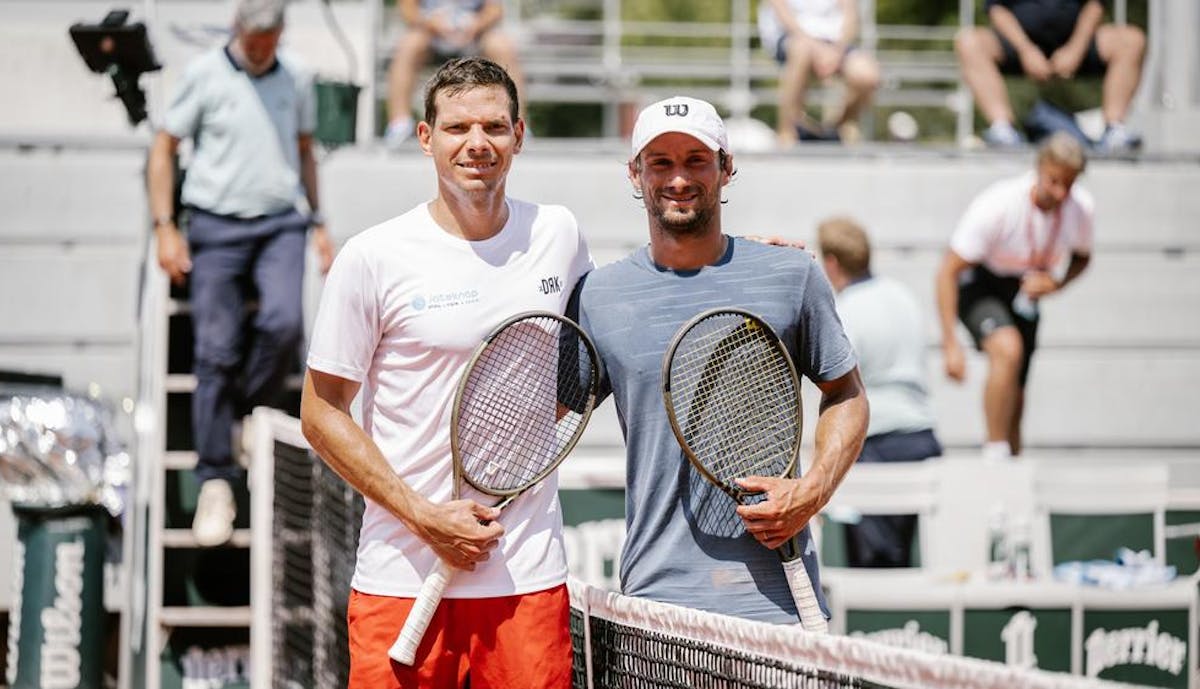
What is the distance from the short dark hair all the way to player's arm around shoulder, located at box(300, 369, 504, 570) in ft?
2.04

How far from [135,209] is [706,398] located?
6460 millimetres

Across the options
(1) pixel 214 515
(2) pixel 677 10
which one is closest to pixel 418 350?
(1) pixel 214 515

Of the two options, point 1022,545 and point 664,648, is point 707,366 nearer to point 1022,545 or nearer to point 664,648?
point 664,648

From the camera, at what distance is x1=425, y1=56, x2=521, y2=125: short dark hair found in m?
3.76

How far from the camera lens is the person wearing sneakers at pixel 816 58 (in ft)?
33.7

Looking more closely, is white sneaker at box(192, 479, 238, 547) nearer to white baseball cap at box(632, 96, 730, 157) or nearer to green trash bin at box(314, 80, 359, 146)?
green trash bin at box(314, 80, 359, 146)

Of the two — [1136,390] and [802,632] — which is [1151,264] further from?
[802,632]

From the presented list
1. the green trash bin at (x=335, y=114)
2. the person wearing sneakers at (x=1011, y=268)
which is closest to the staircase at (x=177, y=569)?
Result: the green trash bin at (x=335, y=114)

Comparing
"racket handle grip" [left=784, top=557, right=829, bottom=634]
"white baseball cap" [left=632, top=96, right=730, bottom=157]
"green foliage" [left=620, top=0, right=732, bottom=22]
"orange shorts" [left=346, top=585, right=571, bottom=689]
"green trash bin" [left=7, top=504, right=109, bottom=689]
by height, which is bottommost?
"green trash bin" [left=7, top=504, right=109, bottom=689]

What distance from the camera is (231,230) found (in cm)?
762

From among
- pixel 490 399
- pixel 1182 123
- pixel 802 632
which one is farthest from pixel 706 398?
pixel 1182 123

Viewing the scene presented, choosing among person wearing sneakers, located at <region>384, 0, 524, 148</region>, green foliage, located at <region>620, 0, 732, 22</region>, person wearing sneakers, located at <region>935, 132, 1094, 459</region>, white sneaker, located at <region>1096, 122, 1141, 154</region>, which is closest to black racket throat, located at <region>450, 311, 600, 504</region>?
person wearing sneakers, located at <region>935, 132, 1094, 459</region>

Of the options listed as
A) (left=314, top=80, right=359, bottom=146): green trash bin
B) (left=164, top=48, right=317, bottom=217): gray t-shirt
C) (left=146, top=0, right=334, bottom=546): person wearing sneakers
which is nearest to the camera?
(left=146, top=0, right=334, bottom=546): person wearing sneakers

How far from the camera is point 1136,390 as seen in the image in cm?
995
